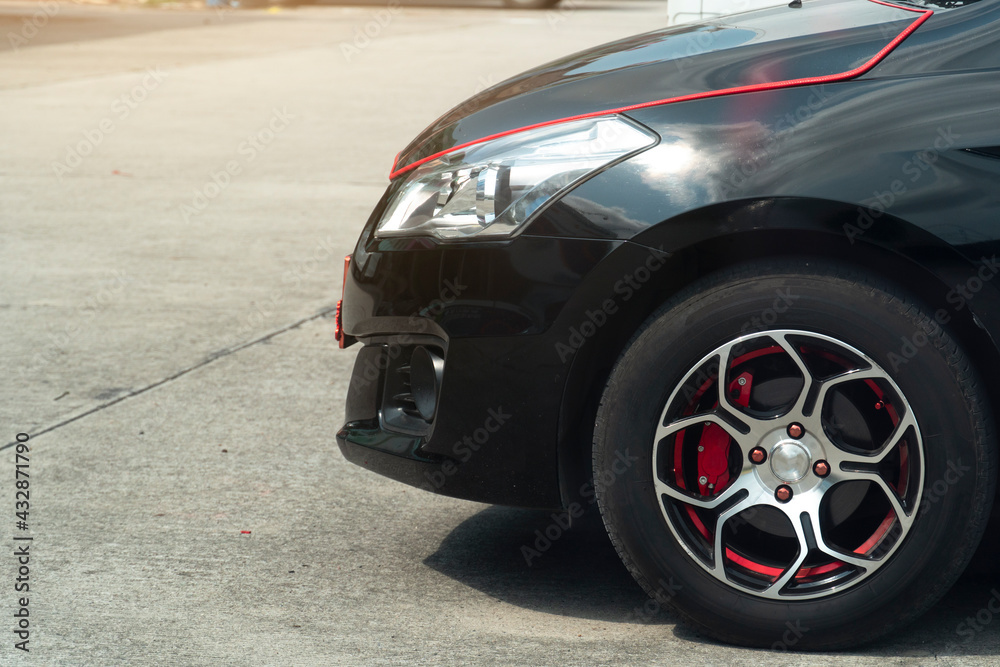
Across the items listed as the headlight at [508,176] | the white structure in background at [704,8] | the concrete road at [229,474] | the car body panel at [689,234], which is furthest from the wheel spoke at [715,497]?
the white structure in background at [704,8]

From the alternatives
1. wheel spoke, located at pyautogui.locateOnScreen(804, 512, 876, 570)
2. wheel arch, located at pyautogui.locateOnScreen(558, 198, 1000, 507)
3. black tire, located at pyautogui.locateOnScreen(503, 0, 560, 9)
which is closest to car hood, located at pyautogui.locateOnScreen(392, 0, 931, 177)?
wheel arch, located at pyautogui.locateOnScreen(558, 198, 1000, 507)

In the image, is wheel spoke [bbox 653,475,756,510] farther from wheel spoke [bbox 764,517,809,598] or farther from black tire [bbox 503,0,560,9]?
black tire [bbox 503,0,560,9]

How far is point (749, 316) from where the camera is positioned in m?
2.47

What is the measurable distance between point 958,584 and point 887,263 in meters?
0.95

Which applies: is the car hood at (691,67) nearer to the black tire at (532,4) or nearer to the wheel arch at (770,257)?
the wheel arch at (770,257)

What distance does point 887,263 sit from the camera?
247cm

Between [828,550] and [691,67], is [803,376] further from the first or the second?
[691,67]

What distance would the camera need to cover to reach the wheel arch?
2.39 meters

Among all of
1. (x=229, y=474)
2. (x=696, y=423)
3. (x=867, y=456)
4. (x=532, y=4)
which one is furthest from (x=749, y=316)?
(x=532, y=4)

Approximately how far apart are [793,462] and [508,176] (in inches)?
35.0

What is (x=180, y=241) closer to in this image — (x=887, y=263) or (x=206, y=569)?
(x=206, y=569)

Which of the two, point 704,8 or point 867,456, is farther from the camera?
point 704,8

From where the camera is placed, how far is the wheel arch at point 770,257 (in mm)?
2395

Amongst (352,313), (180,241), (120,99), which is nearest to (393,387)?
(352,313)
